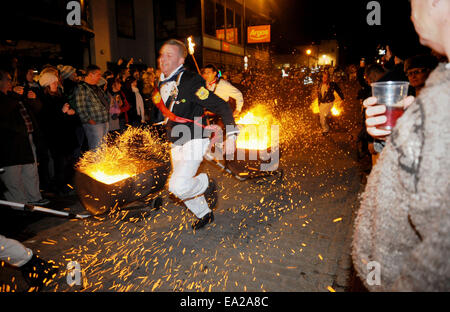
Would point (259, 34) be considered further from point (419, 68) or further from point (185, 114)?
point (185, 114)

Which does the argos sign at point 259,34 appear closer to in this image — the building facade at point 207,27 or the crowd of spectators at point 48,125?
the building facade at point 207,27

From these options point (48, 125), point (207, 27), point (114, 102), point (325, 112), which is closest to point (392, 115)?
point (48, 125)

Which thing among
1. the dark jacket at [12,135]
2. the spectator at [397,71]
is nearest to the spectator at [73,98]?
the dark jacket at [12,135]

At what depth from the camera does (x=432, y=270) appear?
33.7 inches

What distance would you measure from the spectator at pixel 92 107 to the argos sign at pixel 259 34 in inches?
892

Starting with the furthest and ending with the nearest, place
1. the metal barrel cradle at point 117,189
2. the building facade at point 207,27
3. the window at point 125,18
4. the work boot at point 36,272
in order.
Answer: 1. the building facade at point 207,27
2. the window at point 125,18
3. the metal barrel cradle at point 117,189
4. the work boot at point 36,272

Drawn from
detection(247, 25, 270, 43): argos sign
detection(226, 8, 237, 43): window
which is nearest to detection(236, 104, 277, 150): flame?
detection(247, 25, 270, 43): argos sign

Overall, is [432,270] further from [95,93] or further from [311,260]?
[95,93]

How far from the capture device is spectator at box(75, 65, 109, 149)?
232 inches

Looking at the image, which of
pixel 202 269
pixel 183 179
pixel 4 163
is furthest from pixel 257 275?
pixel 4 163

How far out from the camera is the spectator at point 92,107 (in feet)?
19.3

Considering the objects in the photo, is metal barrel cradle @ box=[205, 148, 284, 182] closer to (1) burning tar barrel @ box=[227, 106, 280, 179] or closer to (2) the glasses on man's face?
(1) burning tar barrel @ box=[227, 106, 280, 179]

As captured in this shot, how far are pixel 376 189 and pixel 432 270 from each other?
34 centimetres

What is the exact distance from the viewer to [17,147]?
173 inches
